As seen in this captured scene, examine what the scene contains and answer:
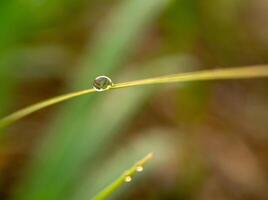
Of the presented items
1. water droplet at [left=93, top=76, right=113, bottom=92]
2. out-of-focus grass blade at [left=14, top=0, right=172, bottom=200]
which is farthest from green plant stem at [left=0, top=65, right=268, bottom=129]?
out-of-focus grass blade at [left=14, top=0, right=172, bottom=200]

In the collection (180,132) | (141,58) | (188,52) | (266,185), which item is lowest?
(266,185)

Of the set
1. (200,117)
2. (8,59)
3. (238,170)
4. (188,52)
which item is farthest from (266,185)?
(8,59)

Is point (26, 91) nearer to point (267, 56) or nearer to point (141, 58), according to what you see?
point (141, 58)

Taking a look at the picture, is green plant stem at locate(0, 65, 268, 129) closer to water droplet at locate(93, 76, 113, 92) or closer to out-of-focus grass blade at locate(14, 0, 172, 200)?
water droplet at locate(93, 76, 113, 92)

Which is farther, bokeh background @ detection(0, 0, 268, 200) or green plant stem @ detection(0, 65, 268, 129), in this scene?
bokeh background @ detection(0, 0, 268, 200)

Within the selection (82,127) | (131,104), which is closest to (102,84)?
(82,127)

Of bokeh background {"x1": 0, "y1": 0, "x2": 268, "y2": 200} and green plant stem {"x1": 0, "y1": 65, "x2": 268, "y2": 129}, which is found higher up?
bokeh background {"x1": 0, "y1": 0, "x2": 268, "y2": 200}

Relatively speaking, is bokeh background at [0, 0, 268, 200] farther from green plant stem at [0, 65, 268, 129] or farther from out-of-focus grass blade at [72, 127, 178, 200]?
green plant stem at [0, 65, 268, 129]

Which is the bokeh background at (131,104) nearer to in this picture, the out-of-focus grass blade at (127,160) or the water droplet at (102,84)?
the out-of-focus grass blade at (127,160)
